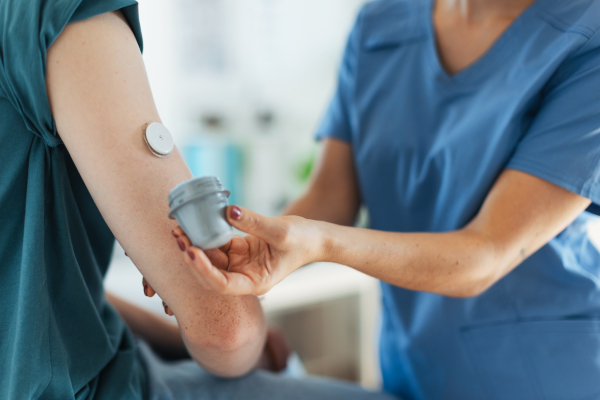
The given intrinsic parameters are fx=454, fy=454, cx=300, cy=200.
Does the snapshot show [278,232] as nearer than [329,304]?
Yes

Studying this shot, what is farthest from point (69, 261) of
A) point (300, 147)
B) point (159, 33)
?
point (300, 147)

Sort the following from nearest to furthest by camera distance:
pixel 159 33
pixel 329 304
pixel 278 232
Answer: pixel 278 232 < pixel 159 33 < pixel 329 304

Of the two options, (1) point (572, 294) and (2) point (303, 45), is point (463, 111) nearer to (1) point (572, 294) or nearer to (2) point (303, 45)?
(1) point (572, 294)

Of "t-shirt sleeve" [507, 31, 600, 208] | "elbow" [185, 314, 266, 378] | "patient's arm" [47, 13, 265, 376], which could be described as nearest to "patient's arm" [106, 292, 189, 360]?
"elbow" [185, 314, 266, 378]

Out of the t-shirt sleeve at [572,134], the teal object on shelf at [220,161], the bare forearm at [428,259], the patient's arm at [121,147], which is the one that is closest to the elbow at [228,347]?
the patient's arm at [121,147]

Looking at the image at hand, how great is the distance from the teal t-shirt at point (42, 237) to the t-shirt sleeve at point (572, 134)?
57 centimetres

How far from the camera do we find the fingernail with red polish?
1.39 ft

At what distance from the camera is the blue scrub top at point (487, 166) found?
0.66 m

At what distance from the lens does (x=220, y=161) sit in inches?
72.4

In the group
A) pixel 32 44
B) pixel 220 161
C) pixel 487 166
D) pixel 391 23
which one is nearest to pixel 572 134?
pixel 487 166

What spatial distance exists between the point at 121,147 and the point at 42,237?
0.14 metres

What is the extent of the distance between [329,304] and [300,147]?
0.72 m

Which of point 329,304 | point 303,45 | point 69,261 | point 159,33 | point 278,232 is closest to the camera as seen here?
point 278,232

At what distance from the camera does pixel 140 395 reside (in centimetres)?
63
